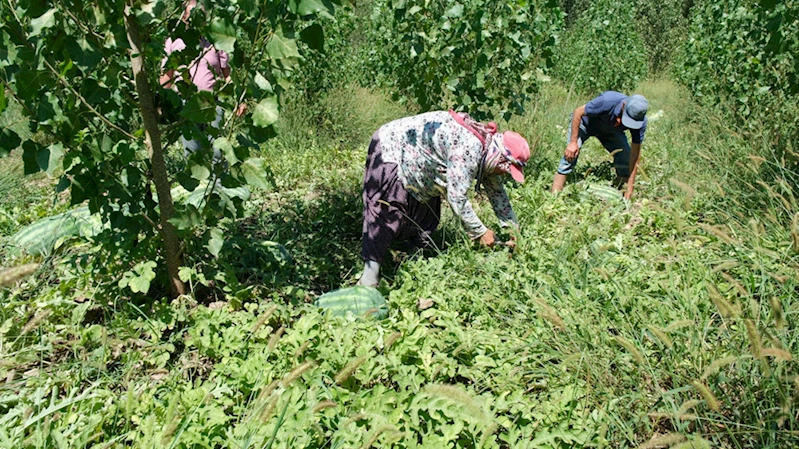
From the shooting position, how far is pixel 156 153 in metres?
2.57

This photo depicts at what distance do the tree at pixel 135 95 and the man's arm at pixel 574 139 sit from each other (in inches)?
126

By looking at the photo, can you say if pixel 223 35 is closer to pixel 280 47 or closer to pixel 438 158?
pixel 280 47

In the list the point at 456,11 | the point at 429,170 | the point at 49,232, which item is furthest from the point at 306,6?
the point at 49,232

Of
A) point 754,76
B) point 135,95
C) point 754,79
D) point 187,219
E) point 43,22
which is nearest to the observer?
point 43,22

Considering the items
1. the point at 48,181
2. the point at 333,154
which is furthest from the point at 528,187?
the point at 48,181

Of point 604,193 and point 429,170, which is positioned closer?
point 429,170

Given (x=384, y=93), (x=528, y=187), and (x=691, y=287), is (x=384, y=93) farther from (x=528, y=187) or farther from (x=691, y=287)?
(x=691, y=287)

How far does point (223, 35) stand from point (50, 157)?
0.89m

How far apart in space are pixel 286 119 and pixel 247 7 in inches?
195

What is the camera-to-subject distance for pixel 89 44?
6.93ft

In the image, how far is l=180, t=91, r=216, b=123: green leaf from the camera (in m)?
2.22

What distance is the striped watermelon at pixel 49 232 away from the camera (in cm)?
324

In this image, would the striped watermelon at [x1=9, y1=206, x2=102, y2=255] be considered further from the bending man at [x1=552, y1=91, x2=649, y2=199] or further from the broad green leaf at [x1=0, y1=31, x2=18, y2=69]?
the bending man at [x1=552, y1=91, x2=649, y2=199]

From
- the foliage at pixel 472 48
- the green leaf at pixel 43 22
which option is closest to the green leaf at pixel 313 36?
the green leaf at pixel 43 22
